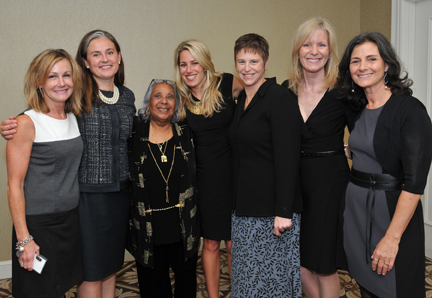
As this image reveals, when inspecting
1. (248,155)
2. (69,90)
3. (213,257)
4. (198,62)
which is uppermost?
(198,62)

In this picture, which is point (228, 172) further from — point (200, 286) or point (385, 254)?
point (200, 286)

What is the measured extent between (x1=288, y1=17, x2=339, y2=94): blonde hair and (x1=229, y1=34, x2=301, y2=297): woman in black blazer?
11.0 inches

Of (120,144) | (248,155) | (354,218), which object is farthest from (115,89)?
(354,218)

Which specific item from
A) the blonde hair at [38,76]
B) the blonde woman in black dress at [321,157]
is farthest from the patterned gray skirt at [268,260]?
the blonde hair at [38,76]

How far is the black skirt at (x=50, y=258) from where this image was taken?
1.84 meters

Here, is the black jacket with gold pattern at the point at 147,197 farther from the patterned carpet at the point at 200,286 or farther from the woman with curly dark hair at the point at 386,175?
the woman with curly dark hair at the point at 386,175

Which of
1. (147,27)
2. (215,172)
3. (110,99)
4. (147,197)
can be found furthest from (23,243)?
(147,27)

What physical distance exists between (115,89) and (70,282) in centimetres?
122

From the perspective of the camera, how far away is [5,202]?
11.1 ft

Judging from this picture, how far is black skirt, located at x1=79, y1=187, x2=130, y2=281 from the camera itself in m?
2.11

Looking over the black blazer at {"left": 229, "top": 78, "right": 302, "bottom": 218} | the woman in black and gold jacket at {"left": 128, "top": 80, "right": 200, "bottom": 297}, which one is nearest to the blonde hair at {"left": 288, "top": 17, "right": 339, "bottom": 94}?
the black blazer at {"left": 229, "top": 78, "right": 302, "bottom": 218}

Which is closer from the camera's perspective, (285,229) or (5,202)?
(285,229)

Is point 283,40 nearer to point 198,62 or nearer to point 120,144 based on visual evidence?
point 198,62

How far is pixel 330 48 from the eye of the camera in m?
2.16
